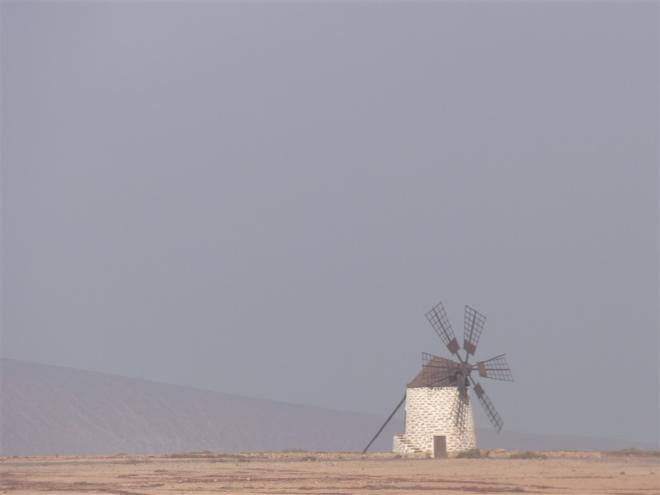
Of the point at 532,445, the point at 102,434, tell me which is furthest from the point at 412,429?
the point at 532,445

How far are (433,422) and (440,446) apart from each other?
1.21 m

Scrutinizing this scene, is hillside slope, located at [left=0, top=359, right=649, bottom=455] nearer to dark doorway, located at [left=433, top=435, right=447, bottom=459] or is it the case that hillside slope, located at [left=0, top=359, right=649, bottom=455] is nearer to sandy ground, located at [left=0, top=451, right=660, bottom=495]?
dark doorway, located at [left=433, top=435, right=447, bottom=459]

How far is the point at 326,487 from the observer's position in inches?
1117

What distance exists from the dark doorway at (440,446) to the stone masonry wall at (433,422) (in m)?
0.16

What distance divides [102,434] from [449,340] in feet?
226

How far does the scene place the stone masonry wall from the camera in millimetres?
55812

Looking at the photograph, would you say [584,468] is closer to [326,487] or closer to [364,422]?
[326,487]

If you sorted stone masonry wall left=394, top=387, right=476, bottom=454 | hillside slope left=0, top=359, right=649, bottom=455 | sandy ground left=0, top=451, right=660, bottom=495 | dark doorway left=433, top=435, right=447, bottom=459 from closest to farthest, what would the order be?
sandy ground left=0, top=451, right=660, bottom=495 < dark doorway left=433, top=435, right=447, bottom=459 < stone masonry wall left=394, top=387, right=476, bottom=454 < hillside slope left=0, top=359, right=649, bottom=455

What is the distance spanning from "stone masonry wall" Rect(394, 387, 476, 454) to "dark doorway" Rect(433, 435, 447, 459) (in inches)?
6.4

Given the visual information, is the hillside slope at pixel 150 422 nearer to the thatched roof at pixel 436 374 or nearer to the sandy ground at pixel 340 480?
the thatched roof at pixel 436 374

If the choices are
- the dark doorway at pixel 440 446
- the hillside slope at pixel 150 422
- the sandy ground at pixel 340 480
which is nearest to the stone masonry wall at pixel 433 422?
the dark doorway at pixel 440 446

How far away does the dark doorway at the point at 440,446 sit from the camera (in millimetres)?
55312

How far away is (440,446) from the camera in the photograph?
183 feet

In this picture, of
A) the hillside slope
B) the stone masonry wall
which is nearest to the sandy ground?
the stone masonry wall
